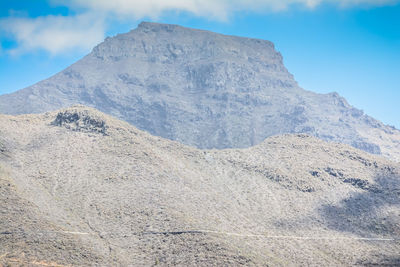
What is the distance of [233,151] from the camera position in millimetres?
111938

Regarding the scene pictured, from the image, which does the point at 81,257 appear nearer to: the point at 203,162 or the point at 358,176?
the point at 203,162

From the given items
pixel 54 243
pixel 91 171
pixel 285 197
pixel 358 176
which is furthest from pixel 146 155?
pixel 358 176

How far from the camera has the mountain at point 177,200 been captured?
57.0 metres

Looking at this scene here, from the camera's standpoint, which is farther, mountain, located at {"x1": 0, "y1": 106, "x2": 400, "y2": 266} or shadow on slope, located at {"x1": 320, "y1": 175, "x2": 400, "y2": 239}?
shadow on slope, located at {"x1": 320, "y1": 175, "x2": 400, "y2": 239}

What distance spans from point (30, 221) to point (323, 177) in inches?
2641

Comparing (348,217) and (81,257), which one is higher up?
(348,217)

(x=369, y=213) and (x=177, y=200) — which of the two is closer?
(x=177, y=200)

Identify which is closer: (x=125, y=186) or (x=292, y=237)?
(x=292, y=237)

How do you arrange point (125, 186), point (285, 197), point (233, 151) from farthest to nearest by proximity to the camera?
point (233, 151) → point (285, 197) → point (125, 186)

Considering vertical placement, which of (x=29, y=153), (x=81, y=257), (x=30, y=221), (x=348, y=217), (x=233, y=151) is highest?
(x=233, y=151)

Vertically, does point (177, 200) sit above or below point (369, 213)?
below

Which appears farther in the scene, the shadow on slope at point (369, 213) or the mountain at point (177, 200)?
the shadow on slope at point (369, 213)

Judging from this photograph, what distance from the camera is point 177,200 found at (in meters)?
74.5

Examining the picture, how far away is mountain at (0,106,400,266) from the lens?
2243 inches
